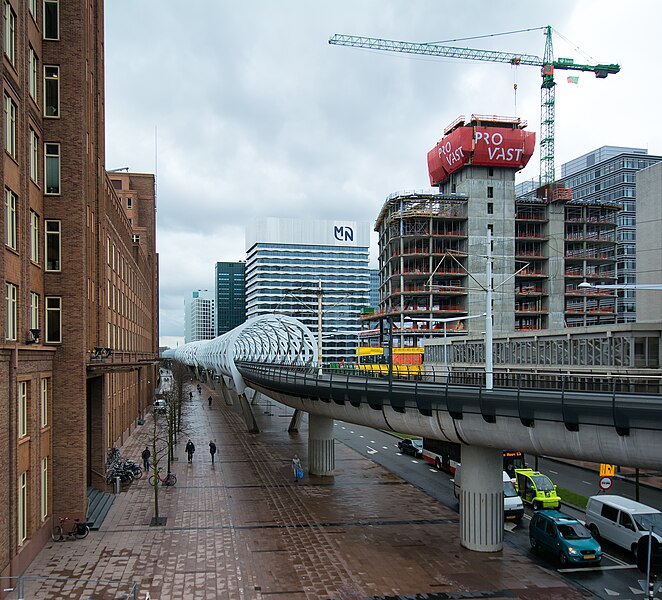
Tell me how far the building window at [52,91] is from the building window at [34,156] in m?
1.53

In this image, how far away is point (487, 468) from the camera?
2255 cm

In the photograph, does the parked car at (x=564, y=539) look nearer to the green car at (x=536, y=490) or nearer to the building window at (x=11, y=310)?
the green car at (x=536, y=490)

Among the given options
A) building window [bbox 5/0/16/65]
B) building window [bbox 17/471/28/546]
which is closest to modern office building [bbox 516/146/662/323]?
building window [bbox 5/0/16/65]

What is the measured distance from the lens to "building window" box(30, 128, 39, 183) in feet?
79.0

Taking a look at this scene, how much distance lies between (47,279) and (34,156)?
15.2 ft

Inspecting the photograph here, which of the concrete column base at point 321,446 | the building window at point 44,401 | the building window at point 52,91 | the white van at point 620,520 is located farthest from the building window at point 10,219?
the white van at point 620,520

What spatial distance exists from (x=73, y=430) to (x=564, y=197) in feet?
278

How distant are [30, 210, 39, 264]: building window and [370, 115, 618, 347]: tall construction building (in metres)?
67.4

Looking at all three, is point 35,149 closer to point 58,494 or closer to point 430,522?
point 58,494

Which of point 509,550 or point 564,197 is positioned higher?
point 564,197

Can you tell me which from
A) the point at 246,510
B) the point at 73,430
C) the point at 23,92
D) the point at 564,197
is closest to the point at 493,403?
the point at 246,510

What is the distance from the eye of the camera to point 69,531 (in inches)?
972

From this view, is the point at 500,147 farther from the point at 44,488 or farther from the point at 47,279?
the point at 44,488

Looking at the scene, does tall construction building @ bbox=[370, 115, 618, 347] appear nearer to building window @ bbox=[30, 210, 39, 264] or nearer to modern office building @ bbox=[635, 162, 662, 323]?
modern office building @ bbox=[635, 162, 662, 323]
